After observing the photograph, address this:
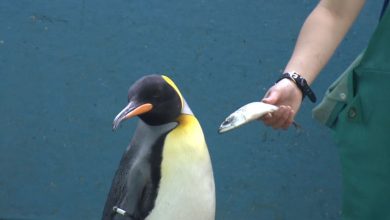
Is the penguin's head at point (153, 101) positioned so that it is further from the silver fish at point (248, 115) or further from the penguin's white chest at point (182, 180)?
the silver fish at point (248, 115)

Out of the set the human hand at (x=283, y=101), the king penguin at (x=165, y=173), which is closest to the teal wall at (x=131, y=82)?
the king penguin at (x=165, y=173)

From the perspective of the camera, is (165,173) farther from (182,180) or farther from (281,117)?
(281,117)

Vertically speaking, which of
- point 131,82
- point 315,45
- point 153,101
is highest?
point 315,45

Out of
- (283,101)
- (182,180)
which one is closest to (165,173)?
(182,180)

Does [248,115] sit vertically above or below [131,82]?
above

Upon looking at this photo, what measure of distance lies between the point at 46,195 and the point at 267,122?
217cm

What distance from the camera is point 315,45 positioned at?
142 centimetres

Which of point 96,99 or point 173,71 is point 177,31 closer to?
point 173,71

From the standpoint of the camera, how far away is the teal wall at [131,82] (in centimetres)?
319

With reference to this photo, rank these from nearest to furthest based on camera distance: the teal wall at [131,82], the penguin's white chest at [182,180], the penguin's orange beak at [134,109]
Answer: the penguin's orange beak at [134,109], the penguin's white chest at [182,180], the teal wall at [131,82]

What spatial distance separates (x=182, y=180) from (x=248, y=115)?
68cm

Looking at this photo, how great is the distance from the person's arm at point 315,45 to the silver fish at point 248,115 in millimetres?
26

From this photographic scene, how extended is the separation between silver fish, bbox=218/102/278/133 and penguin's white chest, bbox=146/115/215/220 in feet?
1.98

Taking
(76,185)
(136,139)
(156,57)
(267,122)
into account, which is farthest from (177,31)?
(267,122)
